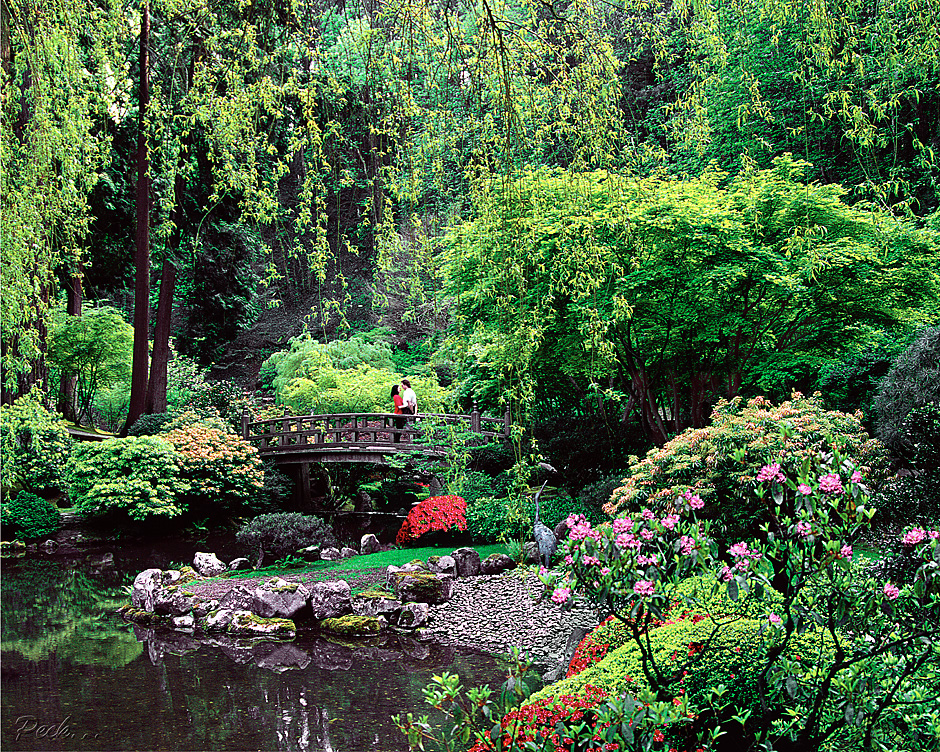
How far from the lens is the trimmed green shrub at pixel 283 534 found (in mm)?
10742

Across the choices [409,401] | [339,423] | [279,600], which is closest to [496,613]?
[279,600]

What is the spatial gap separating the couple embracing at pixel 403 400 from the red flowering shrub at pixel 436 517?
10.0ft

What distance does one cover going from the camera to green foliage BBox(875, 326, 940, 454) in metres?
6.07

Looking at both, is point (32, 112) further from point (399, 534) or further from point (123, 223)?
→ point (123, 223)

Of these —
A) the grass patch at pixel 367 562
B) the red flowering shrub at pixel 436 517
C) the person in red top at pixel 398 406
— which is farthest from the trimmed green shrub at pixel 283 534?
the person in red top at pixel 398 406

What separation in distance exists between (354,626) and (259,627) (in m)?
0.93

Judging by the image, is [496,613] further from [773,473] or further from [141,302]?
[141,302]

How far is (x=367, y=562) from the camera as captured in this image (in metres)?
10.2

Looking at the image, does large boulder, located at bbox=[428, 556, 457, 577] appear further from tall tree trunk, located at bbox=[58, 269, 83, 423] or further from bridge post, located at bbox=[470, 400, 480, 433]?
tall tree trunk, located at bbox=[58, 269, 83, 423]

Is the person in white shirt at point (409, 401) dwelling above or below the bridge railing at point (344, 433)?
above

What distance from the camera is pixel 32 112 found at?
9.81 ft

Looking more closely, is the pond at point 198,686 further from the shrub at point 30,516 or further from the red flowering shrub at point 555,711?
the shrub at point 30,516

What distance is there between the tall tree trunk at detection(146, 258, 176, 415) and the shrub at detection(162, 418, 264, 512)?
2.90 feet

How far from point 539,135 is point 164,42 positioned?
135 cm
